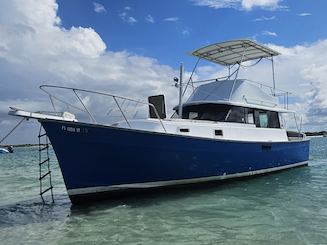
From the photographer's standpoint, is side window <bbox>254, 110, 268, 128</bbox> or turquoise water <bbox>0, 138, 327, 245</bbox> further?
side window <bbox>254, 110, 268, 128</bbox>

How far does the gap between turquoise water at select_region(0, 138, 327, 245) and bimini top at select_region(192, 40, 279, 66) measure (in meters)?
5.49

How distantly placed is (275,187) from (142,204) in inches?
201

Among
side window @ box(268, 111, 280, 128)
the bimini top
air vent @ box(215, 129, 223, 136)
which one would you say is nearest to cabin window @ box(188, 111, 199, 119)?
air vent @ box(215, 129, 223, 136)

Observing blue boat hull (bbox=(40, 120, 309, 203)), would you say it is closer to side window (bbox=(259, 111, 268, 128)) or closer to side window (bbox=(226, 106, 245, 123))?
side window (bbox=(226, 106, 245, 123))

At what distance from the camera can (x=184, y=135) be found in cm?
1094

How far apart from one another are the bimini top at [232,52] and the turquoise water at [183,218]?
5.49 m

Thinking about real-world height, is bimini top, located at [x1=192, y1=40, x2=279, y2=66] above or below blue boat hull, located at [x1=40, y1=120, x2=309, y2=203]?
above

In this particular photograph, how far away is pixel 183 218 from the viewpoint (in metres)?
8.51

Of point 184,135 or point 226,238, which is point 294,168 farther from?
point 226,238

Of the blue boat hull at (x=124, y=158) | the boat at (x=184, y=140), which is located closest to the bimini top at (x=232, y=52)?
the boat at (x=184, y=140)

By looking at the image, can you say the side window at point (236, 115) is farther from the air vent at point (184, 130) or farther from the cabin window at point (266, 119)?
the air vent at point (184, 130)

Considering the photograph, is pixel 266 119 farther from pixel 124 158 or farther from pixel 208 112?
pixel 124 158

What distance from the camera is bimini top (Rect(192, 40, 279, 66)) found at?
14.7 m

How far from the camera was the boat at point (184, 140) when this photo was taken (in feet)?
32.0
